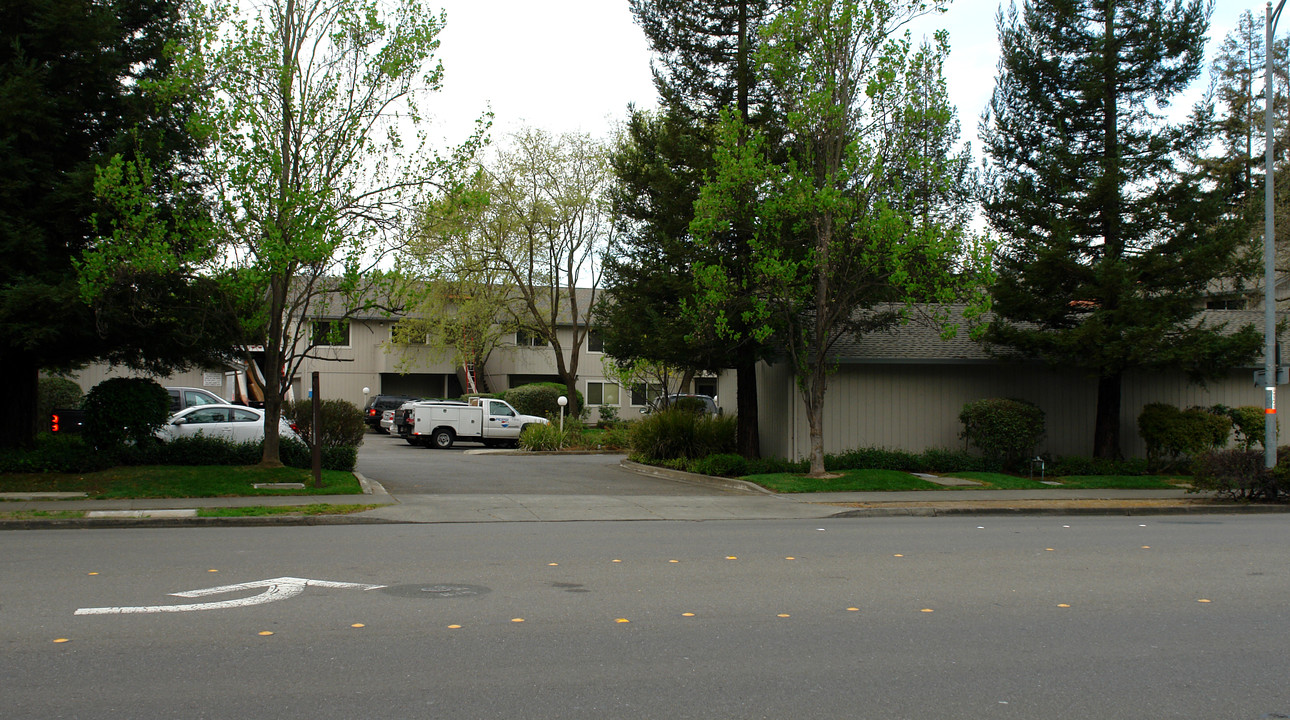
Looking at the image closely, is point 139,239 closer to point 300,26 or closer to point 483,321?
point 300,26

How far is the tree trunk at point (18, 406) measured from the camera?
58.3 feet

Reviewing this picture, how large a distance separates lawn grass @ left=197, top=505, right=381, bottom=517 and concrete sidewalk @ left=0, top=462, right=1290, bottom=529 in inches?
8.7

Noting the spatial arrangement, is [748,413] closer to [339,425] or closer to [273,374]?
[339,425]

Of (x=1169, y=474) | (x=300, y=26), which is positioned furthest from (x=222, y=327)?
(x=1169, y=474)

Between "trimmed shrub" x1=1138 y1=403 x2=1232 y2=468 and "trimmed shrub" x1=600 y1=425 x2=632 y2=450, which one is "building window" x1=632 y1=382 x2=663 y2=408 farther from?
"trimmed shrub" x1=1138 y1=403 x2=1232 y2=468

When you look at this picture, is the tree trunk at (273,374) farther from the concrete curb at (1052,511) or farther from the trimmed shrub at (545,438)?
the trimmed shrub at (545,438)

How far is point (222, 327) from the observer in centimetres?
1734

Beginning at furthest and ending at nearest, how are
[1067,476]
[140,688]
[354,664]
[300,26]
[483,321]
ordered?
1. [483,321]
2. [1067,476]
3. [300,26]
4. [354,664]
5. [140,688]

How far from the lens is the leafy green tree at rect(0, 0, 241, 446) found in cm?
1535

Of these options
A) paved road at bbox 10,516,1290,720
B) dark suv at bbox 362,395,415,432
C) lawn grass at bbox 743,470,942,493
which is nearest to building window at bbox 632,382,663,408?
dark suv at bbox 362,395,415,432

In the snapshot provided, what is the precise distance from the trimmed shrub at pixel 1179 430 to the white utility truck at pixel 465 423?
57.6 feet

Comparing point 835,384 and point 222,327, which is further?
point 835,384

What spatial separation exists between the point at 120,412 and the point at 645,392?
26.8 metres

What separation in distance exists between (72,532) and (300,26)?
9.77 metres
